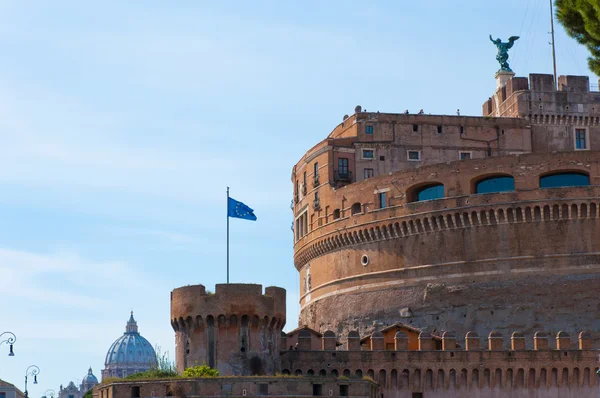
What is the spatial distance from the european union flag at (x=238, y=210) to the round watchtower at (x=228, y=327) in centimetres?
749

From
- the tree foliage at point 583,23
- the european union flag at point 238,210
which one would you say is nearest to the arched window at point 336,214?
the european union flag at point 238,210

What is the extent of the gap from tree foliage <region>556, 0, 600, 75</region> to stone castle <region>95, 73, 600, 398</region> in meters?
17.8

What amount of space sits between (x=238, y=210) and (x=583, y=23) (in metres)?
23.6

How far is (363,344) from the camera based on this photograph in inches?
2518

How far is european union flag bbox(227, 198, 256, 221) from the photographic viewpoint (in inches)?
2461

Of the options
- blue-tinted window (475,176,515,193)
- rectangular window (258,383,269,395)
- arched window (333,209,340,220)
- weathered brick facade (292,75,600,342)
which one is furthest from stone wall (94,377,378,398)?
arched window (333,209,340,220)

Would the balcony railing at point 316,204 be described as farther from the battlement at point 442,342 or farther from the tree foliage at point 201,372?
the tree foliage at point 201,372

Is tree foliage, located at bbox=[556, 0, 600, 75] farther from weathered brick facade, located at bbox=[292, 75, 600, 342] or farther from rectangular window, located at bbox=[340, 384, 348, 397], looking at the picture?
weathered brick facade, located at bbox=[292, 75, 600, 342]

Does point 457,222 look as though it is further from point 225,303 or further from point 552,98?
point 225,303

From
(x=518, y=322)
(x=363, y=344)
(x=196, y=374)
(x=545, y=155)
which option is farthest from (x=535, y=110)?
(x=196, y=374)

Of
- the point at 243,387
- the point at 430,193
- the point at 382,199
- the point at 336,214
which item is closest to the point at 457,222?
the point at 430,193

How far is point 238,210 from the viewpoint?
62906 millimetres

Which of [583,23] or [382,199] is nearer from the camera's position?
[583,23]

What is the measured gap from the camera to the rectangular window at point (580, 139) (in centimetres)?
7962
